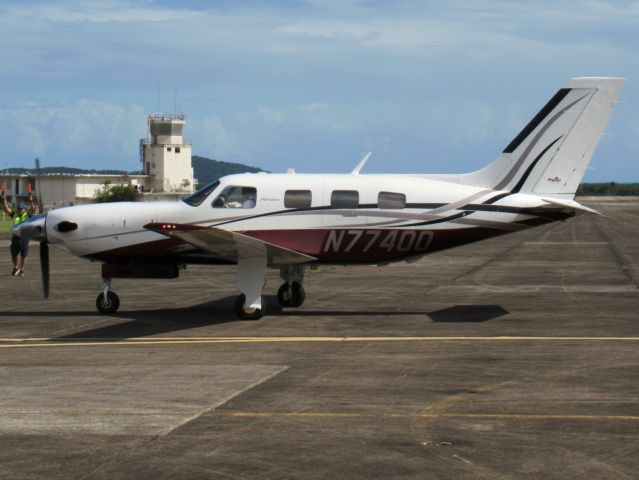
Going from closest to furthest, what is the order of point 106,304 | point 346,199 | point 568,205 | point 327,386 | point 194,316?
point 327,386
point 568,205
point 346,199
point 194,316
point 106,304

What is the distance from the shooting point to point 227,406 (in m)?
11.1

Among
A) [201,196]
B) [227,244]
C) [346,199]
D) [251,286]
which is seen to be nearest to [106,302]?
[201,196]

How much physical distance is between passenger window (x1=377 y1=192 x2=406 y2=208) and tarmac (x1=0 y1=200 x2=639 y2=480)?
2208mm

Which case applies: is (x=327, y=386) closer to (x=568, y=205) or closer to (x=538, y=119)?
(x=568, y=205)

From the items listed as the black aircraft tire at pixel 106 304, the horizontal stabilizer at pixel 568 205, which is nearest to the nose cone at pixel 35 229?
the black aircraft tire at pixel 106 304

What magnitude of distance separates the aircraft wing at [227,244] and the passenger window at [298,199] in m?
0.92

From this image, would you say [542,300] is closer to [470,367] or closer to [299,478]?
[470,367]

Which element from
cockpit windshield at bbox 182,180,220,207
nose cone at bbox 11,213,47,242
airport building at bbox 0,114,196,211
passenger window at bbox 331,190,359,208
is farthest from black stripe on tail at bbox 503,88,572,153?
airport building at bbox 0,114,196,211

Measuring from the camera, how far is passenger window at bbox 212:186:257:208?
19266mm

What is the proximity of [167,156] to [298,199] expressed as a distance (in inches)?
4768

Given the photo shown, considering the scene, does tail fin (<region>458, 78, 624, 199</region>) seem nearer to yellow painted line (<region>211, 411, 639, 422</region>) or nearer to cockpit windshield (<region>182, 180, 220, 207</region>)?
cockpit windshield (<region>182, 180, 220, 207</region>)

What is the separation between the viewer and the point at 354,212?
18984 millimetres

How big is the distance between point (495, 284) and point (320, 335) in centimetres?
1014

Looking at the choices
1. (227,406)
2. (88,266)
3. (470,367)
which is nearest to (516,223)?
(470,367)
